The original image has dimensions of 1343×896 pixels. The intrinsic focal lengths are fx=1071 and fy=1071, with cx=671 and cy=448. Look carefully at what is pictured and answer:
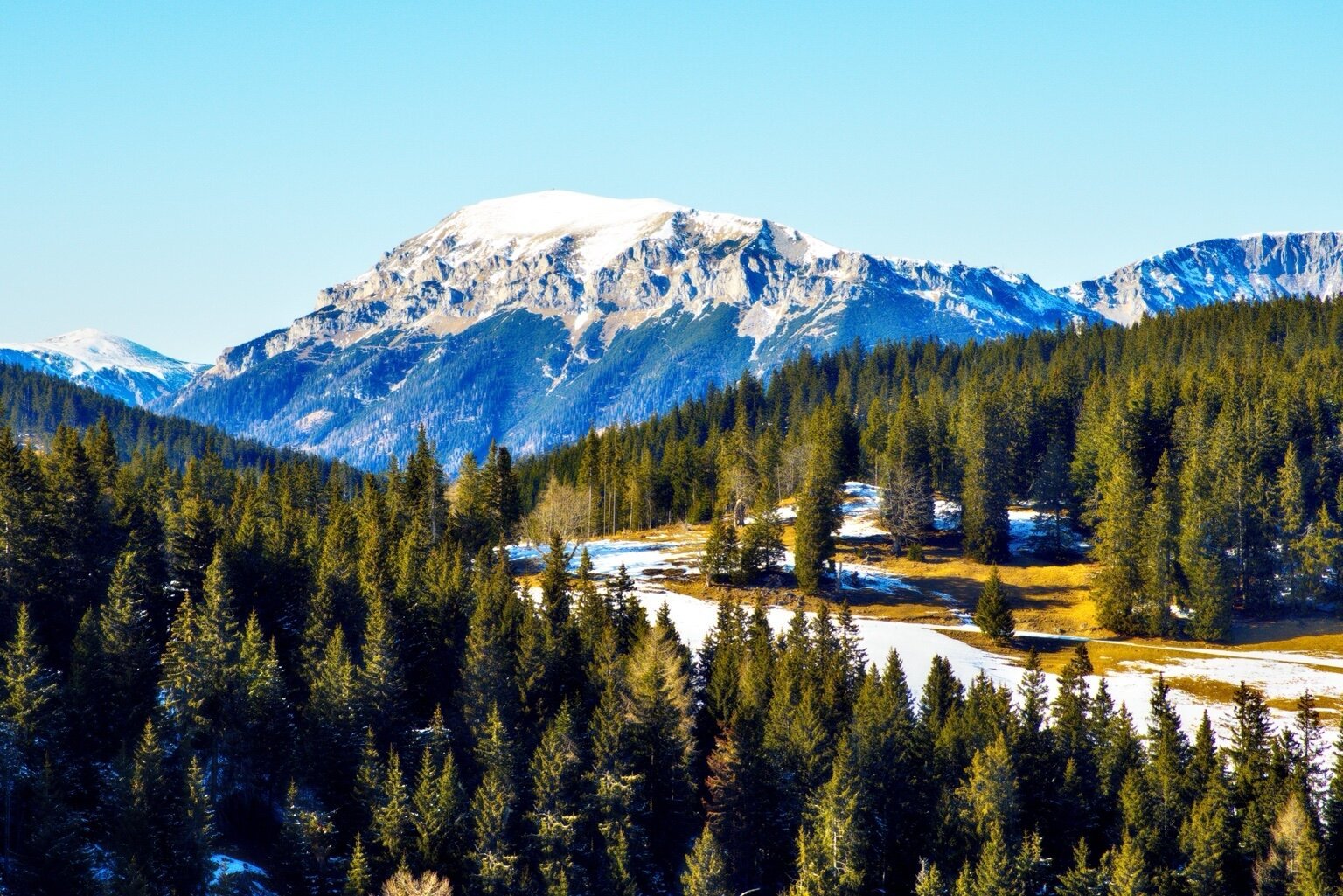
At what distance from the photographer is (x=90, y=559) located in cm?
7625

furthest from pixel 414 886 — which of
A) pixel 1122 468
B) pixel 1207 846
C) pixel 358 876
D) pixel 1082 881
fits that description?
pixel 1122 468

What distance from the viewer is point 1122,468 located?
106062 mm

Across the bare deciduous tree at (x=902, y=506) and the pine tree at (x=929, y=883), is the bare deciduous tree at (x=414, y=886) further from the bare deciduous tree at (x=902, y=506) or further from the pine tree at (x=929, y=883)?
the bare deciduous tree at (x=902, y=506)

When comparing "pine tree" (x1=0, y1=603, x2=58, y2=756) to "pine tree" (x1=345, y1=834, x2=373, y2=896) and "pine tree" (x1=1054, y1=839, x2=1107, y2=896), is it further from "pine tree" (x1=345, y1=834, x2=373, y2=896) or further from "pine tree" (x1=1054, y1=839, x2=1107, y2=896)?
"pine tree" (x1=1054, y1=839, x2=1107, y2=896)

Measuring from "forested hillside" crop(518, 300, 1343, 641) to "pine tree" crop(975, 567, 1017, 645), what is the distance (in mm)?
12393

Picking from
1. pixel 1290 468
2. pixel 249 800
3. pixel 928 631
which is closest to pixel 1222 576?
pixel 1290 468

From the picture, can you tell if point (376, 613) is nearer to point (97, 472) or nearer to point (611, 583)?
point (611, 583)

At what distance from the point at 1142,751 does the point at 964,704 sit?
438 inches

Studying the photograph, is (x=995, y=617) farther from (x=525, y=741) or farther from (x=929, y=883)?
(x=525, y=741)

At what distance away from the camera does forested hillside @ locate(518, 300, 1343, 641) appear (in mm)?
99188

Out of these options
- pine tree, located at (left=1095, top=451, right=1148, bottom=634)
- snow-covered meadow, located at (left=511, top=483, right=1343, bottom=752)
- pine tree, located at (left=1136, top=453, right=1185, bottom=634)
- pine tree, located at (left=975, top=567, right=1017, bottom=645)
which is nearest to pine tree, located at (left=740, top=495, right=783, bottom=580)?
snow-covered meadow, located at (left=511, top=483, right=1343, bottom=752)

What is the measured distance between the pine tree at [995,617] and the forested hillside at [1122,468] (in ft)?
40.7

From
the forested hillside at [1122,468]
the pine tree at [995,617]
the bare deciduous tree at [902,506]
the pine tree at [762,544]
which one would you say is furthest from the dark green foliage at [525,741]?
the bare deciduous tree at [902,506]

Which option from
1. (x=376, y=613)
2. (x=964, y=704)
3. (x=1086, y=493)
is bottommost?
(x=964, y=704)
